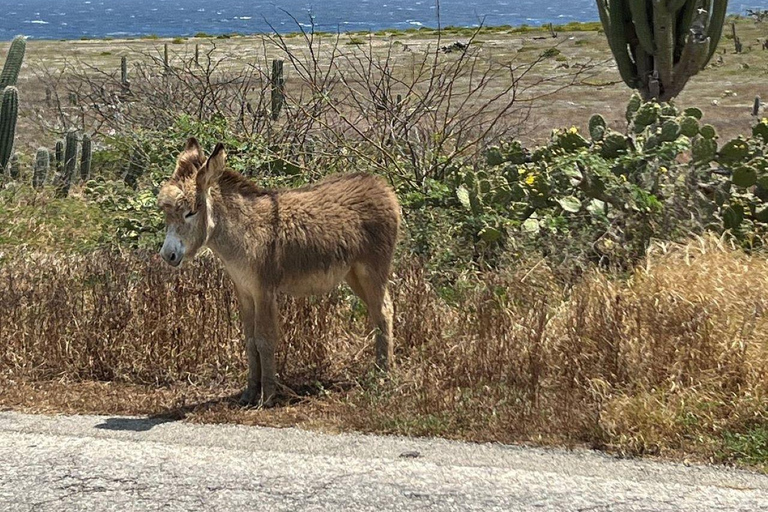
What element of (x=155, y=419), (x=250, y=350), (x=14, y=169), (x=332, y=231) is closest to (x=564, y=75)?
(x=14, y=169)

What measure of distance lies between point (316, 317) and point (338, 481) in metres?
2.68

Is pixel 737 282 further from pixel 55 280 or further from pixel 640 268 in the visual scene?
pixel 55 280

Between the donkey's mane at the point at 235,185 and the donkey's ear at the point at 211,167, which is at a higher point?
the donkey's ear at the point at 211,167

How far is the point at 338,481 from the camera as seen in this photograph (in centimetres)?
506

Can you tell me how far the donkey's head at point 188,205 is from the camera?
6.32 metres

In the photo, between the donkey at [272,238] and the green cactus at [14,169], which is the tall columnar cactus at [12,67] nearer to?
the green cactus at [14,169]

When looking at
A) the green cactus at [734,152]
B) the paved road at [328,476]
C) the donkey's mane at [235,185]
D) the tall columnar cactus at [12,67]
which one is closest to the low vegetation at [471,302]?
the green cactus at [734,152]

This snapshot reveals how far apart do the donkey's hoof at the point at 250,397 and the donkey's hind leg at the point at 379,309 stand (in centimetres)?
86

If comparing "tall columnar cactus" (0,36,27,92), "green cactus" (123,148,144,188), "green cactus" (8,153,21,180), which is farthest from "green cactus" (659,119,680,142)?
"tall columnar cactus" (0,36,27,92)

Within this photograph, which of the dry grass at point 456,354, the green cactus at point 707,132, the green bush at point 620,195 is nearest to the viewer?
the dry grass at point 456,354

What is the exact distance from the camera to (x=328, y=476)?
5.13 metres

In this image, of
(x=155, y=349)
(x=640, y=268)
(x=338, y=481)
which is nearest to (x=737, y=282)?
(x=640, y=268)

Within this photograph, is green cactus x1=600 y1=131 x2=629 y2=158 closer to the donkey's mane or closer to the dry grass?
the dry grass

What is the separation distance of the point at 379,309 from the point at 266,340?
867 mm
